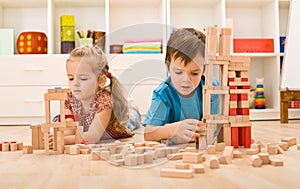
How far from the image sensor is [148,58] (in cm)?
245

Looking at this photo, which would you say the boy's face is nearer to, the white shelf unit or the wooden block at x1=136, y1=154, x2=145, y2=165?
the wooden block at x1=136, y1=154, x2=145, y2=165

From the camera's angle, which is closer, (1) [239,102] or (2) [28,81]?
(1) [239,102]

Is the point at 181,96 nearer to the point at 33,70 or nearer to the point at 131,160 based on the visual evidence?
the point at 131,160

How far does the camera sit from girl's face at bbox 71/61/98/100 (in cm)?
134

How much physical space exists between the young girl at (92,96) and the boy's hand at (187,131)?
0.27 metres

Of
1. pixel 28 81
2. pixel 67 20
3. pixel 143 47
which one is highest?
pixel 67 20

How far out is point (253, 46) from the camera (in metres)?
2.58

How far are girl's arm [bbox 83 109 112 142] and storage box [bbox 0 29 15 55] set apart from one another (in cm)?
134

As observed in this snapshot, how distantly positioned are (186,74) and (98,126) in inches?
15.0

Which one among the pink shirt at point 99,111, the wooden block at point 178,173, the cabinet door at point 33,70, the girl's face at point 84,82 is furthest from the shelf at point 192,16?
the wooden block at point 178,173

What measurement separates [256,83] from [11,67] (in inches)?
62.3

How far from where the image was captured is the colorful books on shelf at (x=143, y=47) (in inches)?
97.7

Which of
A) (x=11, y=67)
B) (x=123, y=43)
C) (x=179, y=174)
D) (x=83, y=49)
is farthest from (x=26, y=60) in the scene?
(x=179, y=174)

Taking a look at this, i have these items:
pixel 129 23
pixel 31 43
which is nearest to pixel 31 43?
pixel 31 43
